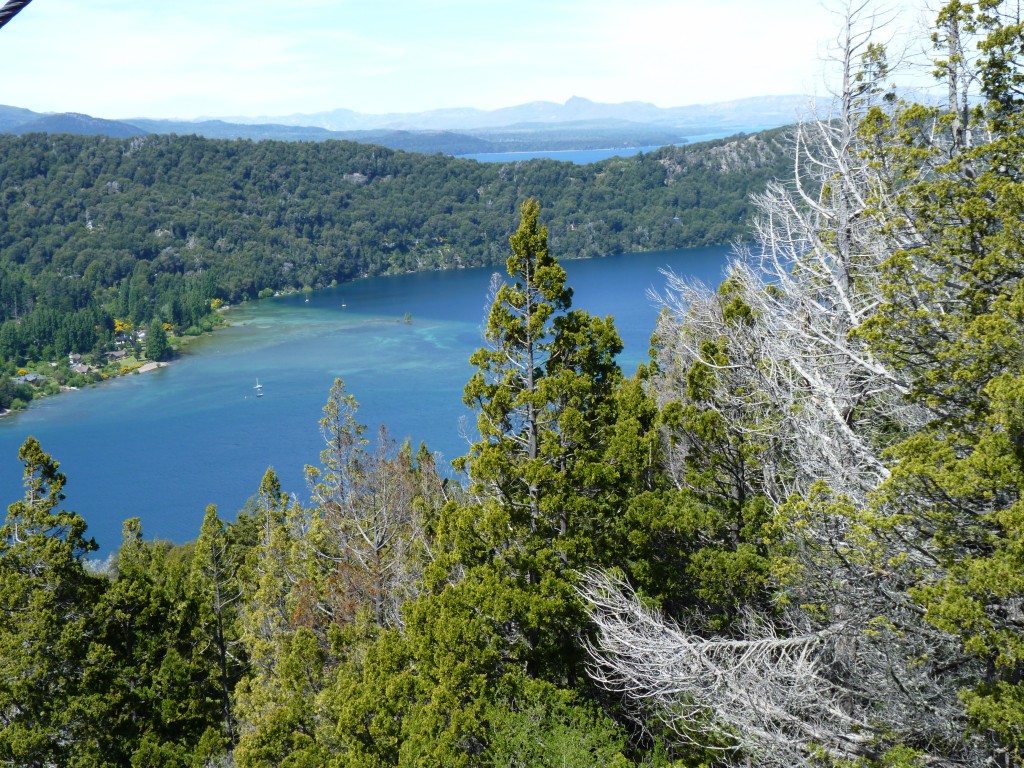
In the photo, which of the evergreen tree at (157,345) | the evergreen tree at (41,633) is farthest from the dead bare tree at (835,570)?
the evergreen tree at (157,345)

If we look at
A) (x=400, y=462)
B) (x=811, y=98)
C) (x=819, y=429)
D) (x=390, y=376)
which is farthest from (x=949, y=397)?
(x=390, y=376)

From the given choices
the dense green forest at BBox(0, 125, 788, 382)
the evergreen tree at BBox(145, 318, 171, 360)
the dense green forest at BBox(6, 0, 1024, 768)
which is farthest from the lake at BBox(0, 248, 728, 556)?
the dense green forest at BBox(6, 0, 1024, 768)

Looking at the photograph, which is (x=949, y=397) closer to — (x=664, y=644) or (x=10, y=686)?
(x=664, y=644)

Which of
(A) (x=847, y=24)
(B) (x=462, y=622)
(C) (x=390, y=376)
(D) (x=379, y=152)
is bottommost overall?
(C) (x=390, y=376)

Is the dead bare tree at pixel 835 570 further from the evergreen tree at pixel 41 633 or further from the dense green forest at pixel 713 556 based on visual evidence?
the evergreen tree at pixel 41 633

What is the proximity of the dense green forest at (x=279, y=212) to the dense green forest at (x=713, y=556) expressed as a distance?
7684 centimetres

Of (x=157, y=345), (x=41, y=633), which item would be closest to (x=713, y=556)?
(x=41, y=633)

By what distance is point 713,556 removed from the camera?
7961mm

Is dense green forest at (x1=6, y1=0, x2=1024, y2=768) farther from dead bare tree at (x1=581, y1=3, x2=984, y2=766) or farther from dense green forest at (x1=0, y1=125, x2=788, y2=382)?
dense green forest at (x1=0, y1=125, x2=788, y2=382)

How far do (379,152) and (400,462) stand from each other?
127787mm

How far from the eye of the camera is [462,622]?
7.89 m

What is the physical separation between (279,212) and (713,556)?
12004 cm

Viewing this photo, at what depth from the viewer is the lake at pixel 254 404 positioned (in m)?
42.3

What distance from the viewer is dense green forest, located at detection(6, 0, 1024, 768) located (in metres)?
4.74
